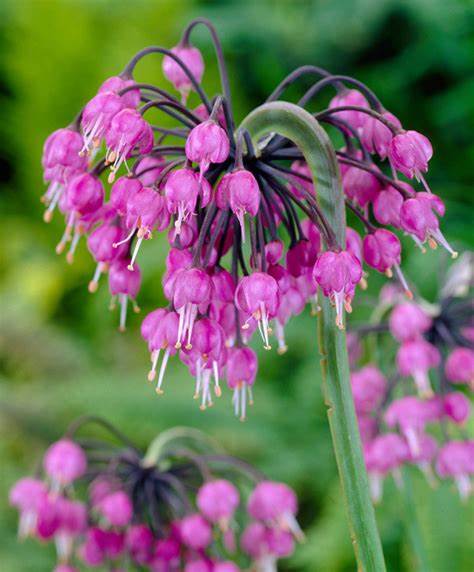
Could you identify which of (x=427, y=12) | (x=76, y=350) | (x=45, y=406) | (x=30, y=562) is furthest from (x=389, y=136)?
(x=427, y=12)

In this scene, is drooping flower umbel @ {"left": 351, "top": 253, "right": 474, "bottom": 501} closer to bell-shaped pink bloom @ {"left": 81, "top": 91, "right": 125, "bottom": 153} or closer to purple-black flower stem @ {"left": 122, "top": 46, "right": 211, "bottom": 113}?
purple-black flower stem @ {"left": 122, "top": 46, "right": 211, "bottom": 113}

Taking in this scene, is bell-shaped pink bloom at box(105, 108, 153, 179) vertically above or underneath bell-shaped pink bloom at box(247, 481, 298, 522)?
above

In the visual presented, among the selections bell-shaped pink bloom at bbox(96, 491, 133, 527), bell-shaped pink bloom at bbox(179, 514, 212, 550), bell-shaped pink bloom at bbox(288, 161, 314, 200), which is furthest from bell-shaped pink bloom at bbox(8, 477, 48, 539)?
bell-shaped pink bloom at bbox(288, 161, 314, 200)

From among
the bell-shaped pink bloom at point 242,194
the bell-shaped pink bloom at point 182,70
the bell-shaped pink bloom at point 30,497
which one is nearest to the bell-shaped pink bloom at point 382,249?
the bell-shaped pink bloom at point 242,194

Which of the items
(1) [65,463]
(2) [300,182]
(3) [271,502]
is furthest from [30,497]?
(2) [300,182]

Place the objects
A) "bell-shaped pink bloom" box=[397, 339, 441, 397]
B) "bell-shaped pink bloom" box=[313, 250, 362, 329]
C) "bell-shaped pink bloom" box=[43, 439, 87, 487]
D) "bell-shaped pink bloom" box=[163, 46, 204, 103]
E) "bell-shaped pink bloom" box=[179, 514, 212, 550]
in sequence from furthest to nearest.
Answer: "bell-shaped pink bloom" box=[397, 339, 441, 397], "bell-shaped pink bloom" box=[43, 439, 87, 487], "bell-shaped pink bloom" box=[179, 514, 212, 550], "bell-shaped pink bloom" box=[163, 46, 204, 103], "bell-shaped pink bloom" box=[313, 250, 362, 329]

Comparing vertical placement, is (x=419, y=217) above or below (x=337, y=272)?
above

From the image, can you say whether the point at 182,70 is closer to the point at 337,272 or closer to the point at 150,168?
the point at 150,168
